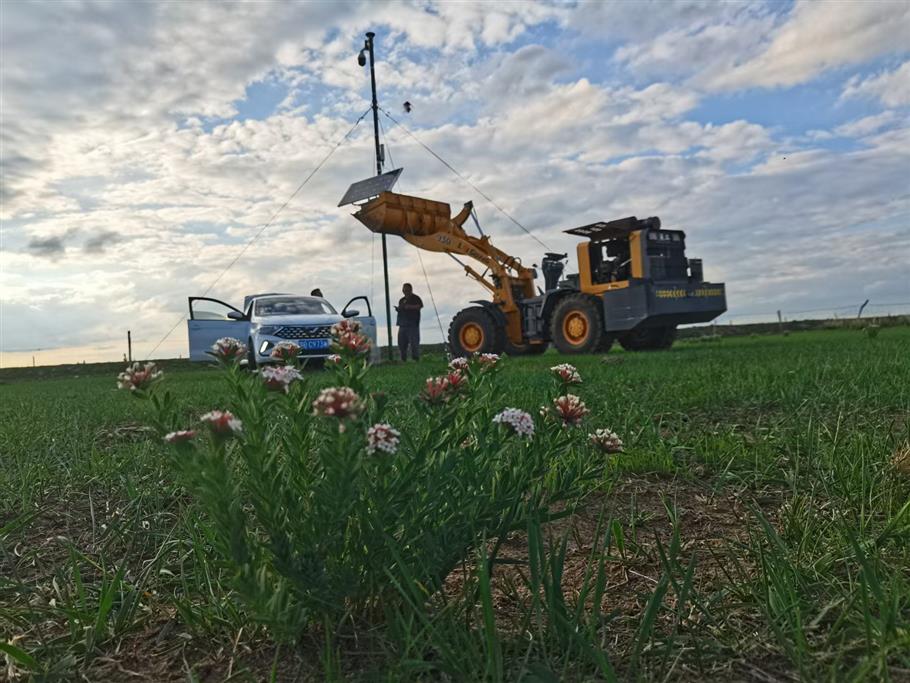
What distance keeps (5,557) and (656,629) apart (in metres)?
2.02

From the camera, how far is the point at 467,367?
5.63 feet

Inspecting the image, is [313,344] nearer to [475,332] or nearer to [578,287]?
[475,332]

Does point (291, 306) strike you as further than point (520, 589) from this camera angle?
Yes

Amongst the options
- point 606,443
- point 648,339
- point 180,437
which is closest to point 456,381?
point 606,443

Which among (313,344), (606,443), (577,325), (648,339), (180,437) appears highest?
(577,325)

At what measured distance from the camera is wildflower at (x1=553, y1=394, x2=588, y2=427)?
4.94 feet

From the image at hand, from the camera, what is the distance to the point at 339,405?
3.66 ft

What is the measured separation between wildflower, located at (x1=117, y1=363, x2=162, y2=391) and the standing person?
17685mm

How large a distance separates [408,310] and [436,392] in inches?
702

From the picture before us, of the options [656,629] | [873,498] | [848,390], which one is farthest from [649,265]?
[656,629]

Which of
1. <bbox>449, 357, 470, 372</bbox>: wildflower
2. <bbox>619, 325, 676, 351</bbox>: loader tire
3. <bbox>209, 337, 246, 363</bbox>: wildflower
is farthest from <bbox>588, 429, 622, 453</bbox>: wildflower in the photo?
<bbox>619, 325, 676, 351</bbox>: loader tire

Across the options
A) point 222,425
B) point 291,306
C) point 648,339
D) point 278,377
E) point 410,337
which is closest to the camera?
point 222,425

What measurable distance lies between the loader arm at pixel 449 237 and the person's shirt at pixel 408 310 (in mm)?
2402

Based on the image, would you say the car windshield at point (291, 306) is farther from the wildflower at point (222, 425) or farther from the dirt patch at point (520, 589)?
the wildflower at point (222, 425)
